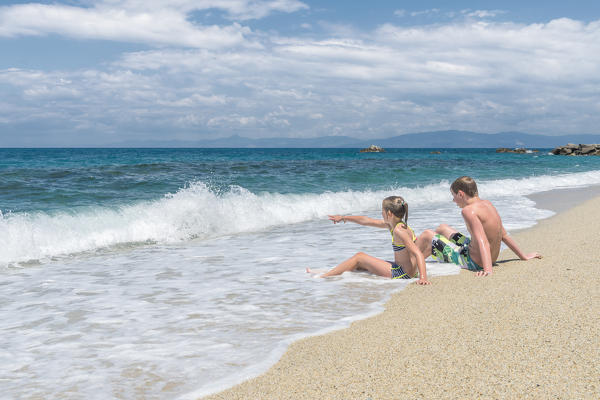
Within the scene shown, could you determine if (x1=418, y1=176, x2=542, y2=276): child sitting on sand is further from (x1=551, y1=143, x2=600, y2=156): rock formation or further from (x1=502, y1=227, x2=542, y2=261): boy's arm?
(x1=551, y1=143, x2=600, y2=156): rock formation

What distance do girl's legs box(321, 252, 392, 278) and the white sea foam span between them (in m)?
4.82

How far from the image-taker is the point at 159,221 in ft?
33.0

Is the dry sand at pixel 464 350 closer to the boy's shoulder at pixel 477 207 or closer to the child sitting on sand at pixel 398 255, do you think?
the child sitting on sand at pixel 398 255

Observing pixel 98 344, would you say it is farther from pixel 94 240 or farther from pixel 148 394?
pixel 94 240

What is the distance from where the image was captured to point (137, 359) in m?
3.34

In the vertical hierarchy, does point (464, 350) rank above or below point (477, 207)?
below

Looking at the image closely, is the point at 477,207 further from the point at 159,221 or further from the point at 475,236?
the point at 159,221

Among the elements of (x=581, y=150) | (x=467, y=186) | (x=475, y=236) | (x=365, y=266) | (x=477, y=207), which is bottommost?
(x=365, y=266)

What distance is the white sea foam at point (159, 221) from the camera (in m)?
8.31

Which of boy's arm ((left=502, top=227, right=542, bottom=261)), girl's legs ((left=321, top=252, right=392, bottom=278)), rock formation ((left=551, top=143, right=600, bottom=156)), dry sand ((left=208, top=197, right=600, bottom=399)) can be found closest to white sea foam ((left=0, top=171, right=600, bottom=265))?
girl's legs ((left=321, top=252, right=392, bottom=278))

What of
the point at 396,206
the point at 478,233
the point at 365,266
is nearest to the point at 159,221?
the point at 365,266

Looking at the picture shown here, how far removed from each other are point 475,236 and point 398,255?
0.92 metres

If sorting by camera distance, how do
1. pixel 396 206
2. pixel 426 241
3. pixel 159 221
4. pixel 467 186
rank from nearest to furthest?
pixel 396 206 < pixel 467 186 < pixel 426 241 < pixel 159 221

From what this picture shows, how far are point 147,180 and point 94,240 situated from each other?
34.5 feet
